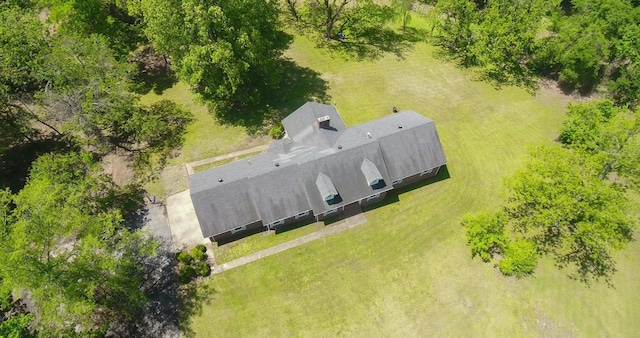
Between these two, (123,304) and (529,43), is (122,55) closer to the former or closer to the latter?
(123,304)

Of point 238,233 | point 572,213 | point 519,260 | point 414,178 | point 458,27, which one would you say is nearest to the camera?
point 572,213

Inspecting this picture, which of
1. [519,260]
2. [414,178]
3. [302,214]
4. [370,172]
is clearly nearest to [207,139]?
[302,214]

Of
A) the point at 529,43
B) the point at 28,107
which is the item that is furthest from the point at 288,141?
the point at 529,43

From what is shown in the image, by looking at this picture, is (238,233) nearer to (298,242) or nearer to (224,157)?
(298,242)

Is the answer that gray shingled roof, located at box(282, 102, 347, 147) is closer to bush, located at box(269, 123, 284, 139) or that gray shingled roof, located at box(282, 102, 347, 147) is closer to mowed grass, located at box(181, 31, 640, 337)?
bush, located at box(269, 123, 284, 139)

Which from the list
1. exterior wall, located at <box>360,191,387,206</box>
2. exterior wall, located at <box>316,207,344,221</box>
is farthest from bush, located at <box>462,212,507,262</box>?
exterior wall, located at <box>316,207,344,221</box>

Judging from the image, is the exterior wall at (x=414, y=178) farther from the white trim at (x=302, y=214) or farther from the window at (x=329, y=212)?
the white trim at (x=302, y=214)

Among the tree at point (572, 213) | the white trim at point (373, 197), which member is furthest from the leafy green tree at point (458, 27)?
the white trim at point (373, 197)
